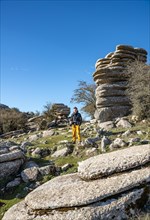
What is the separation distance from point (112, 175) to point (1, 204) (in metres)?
5.01

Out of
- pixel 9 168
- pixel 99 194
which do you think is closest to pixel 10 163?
pixel 9 168

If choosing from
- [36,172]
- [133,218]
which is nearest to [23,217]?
[133,218]

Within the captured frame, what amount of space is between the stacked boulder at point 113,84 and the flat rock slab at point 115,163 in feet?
52.2

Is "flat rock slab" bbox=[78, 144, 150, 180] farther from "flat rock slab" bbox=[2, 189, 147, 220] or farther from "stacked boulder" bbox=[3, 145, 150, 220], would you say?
"flat rock slab" bbox=[2, 189, 147, 220]

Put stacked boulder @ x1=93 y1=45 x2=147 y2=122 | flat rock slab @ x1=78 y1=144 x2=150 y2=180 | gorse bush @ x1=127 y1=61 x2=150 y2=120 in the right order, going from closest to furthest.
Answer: flat rock slab @ x1=78 y1=144 x2=150 y2=180 → gorse bush @ x1=127 y1=61 x2=150 y2=120 → stacked boulder @ x1=93 y1=45 x2=147 y2=122

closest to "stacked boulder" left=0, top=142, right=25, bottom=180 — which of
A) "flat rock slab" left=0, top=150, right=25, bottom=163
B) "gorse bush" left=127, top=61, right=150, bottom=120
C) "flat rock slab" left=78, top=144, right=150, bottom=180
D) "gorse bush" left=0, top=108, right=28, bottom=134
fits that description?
"flat rock slab" left=0, top=150, right=25, bottom=163

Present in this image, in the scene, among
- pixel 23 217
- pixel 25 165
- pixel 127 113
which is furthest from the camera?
pixel 127 113

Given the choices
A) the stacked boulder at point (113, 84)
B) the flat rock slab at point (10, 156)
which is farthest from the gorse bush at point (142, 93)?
the flat rock slab at point (10, 156)

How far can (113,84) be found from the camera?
1001 inches

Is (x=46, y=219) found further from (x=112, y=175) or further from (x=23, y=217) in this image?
(x=112, y=175)

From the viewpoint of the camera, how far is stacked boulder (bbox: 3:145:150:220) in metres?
6.91

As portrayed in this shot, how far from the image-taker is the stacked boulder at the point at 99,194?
22.7 feet

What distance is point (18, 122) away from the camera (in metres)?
33.8

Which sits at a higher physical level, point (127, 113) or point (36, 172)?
point (127, 113)
